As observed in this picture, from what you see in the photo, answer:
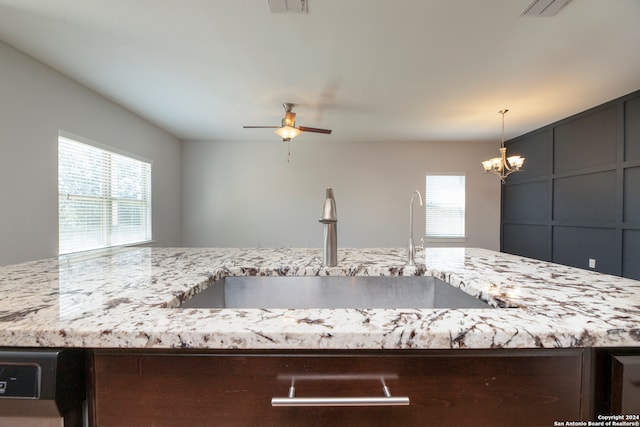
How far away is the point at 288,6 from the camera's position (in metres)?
1.89

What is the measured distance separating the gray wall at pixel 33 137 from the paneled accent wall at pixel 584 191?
6289 millimetres

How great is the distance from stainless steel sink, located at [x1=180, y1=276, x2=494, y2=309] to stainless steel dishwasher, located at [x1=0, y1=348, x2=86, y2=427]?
582mm

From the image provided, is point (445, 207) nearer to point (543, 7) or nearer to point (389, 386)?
point (543, 7)

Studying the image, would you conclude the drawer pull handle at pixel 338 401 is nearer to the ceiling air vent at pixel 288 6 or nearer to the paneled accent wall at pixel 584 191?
the ceiling air vent at pixel 288 6

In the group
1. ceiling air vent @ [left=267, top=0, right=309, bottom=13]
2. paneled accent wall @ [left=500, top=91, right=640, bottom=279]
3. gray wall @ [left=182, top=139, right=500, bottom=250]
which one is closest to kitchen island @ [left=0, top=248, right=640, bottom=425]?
ceiling air vent @ [left=267, top=0, right=309, bottom=13]

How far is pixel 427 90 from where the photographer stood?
3.18 m

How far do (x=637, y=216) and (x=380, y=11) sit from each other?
380cm

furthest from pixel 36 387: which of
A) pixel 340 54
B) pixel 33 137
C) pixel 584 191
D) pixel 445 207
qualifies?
pixel 445 207

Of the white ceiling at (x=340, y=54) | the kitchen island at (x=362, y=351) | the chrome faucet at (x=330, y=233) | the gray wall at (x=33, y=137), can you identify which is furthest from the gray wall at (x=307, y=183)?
the kitchen island at (x=362, y=351)

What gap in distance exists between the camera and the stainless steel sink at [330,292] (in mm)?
1135

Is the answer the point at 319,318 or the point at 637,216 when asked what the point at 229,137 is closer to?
the point at 319,318

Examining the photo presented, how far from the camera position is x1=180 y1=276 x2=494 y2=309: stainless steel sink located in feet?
3.72

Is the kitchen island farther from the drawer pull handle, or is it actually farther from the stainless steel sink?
the stainless steel sink

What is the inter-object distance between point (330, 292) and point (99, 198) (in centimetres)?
355
